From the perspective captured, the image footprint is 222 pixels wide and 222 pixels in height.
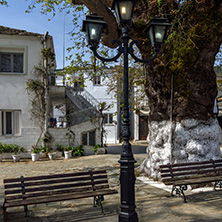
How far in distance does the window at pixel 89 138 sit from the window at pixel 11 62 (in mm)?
5737

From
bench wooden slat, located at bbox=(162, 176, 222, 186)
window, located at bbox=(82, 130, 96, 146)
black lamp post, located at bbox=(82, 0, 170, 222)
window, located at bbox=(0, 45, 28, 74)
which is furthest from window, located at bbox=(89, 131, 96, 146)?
black lamp post, located at bbox=(82, 0, 170, 222)

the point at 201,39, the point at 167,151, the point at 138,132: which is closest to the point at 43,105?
the point at 167,151

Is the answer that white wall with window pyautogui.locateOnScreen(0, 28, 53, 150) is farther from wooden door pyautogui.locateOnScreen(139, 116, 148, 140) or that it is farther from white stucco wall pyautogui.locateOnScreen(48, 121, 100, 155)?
wooden door pyautogui.locateOnScreen(139, 116, 148, 140)

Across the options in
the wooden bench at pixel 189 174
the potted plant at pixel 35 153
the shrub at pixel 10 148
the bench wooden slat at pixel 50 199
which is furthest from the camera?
the shrub at pixel 10 148

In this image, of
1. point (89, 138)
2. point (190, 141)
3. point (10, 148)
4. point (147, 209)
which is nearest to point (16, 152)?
point (10, 148)

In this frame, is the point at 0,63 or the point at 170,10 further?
the point at 0,63

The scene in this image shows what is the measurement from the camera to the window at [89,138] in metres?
16.0

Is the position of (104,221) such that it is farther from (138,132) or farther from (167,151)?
(138,132)

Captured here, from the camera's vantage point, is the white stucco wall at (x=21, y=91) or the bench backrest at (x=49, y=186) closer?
the bench backrest at (x=49, y=186)

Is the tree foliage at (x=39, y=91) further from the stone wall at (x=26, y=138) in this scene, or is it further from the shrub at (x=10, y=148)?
the shrub at (x=10, y=148)

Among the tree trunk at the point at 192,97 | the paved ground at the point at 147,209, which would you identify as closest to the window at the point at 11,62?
the paved ground at the point at 147,209

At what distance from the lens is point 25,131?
577 inches

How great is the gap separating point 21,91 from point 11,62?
195 cm

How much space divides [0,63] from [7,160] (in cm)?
591
